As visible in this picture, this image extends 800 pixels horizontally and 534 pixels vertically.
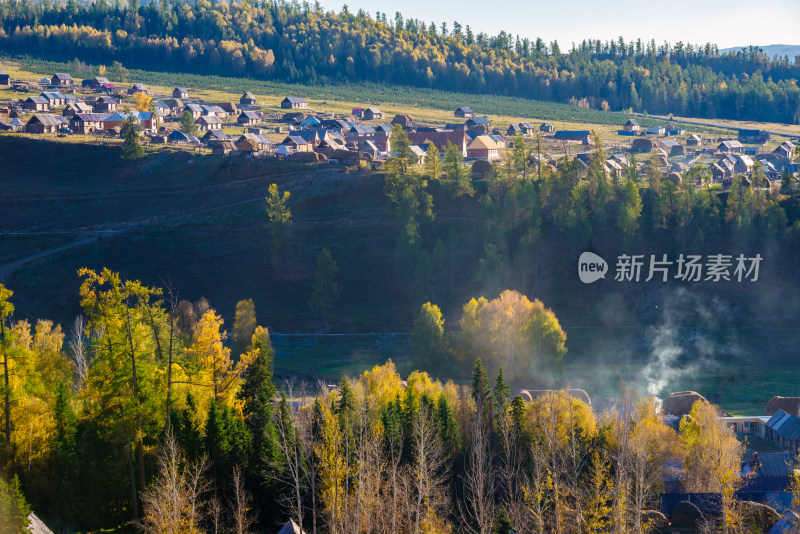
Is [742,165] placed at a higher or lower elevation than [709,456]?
higher

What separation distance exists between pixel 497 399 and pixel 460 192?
4529 cm

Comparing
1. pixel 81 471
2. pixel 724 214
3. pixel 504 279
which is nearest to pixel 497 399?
pixel 81 471

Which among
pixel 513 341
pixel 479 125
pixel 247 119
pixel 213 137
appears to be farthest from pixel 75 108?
pixel 513 341

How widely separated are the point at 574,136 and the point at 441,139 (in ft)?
78.4

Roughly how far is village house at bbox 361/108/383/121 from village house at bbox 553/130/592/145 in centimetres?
3088

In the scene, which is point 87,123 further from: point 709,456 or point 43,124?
point 709,456

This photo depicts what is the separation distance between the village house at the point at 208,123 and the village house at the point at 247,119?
13.2 ft

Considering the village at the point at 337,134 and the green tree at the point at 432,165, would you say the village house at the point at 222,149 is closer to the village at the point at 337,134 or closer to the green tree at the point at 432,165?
the village at the point at 337,134

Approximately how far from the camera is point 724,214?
75188 millimetres

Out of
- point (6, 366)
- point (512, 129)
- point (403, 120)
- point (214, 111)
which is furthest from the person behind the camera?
point (403, 120)

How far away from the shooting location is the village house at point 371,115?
136375mm

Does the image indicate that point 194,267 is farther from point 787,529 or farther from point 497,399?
point 787,529

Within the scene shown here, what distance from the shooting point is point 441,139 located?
11006 centimetres

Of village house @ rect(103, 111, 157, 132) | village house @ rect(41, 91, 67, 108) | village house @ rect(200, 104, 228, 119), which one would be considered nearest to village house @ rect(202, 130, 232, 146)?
village house @ rect(103, 111, 157, 132)
